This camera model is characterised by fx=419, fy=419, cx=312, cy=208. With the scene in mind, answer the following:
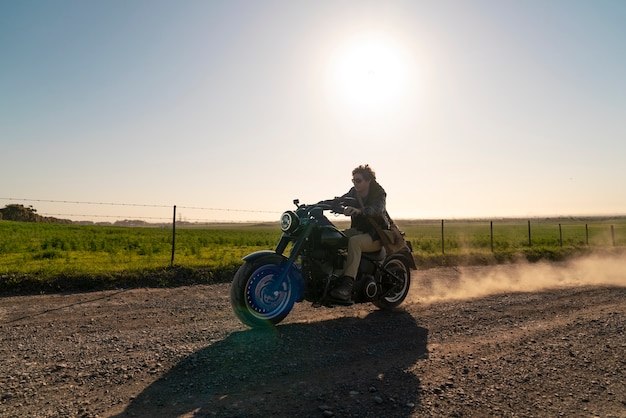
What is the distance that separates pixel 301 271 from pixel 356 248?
0.88m

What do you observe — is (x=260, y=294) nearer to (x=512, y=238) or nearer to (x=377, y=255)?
(x=377, y=255)

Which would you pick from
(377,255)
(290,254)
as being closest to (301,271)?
(290,254)

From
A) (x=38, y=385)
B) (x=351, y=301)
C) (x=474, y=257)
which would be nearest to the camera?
(x=38, y=385)

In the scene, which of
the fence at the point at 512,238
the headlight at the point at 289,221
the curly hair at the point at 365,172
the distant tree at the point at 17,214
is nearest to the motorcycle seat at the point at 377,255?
the curly hair at the point at 365,172

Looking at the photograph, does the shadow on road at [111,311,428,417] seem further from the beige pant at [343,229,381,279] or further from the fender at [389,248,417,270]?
the fender at [389,248,417,270]

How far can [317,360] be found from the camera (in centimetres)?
442

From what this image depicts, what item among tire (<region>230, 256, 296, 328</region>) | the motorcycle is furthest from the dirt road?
the motorcycle

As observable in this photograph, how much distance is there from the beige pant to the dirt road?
0.79 metres

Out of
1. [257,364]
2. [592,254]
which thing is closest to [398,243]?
[257,364]

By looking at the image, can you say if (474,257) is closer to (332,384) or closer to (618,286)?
(618,286)

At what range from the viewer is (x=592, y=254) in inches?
770

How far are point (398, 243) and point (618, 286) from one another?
6.17 meters

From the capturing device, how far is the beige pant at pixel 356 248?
595 cm

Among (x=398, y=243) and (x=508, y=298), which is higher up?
(x=398, y=243)
